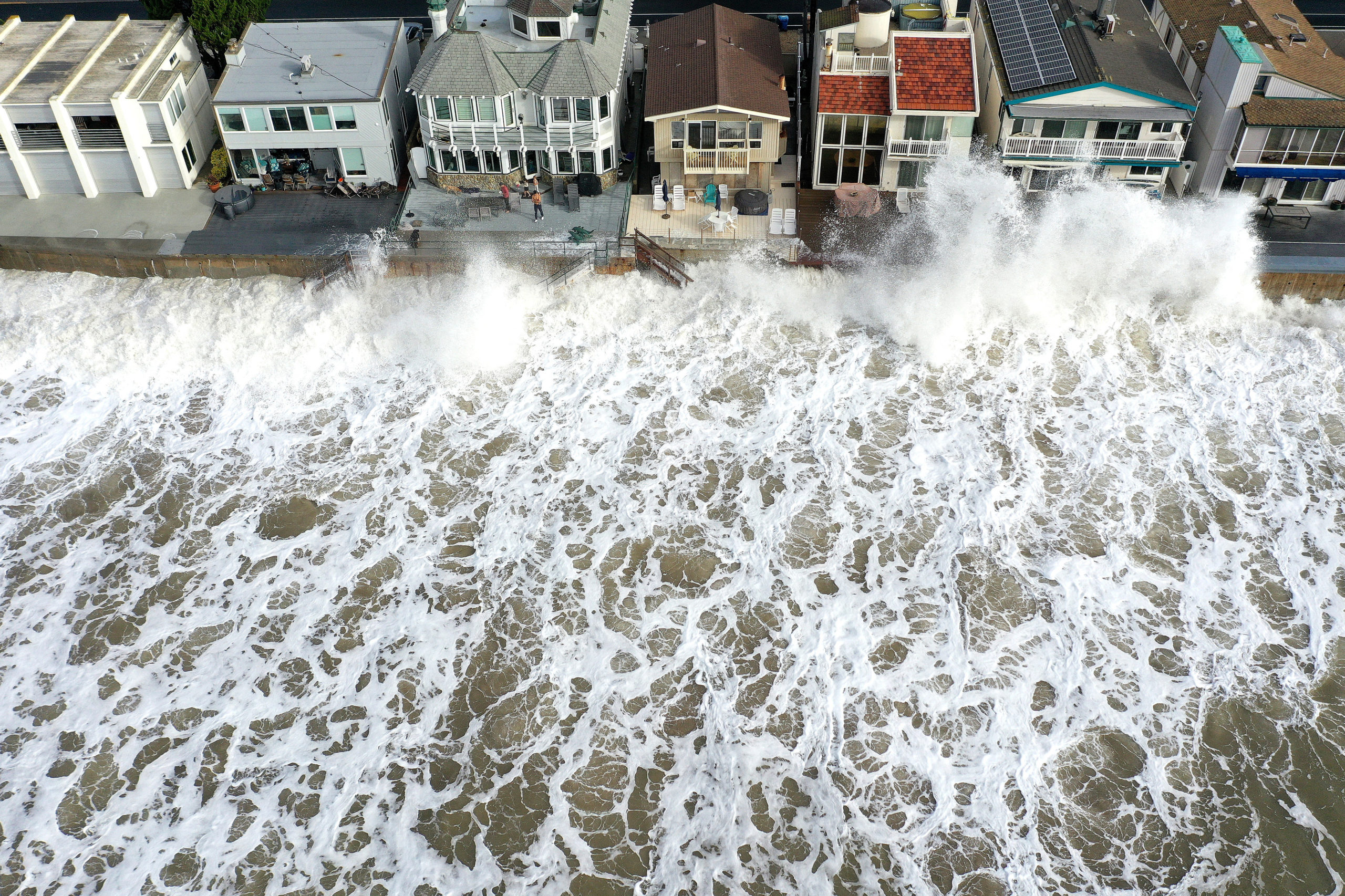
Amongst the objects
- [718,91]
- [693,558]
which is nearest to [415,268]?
[718,91]

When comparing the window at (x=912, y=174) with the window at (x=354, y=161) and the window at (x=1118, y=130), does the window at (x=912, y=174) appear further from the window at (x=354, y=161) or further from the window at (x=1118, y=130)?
the window at (x=354, y=161)

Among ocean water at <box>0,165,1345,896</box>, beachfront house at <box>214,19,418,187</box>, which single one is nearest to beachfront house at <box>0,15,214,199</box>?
beachfront house at <box>214,19,418,187</box>

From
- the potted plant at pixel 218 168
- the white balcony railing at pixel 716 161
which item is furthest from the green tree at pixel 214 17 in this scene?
the white balcony railing at pixel 716 161

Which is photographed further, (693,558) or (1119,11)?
(1119,11)

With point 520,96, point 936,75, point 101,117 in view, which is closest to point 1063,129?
point 936,75

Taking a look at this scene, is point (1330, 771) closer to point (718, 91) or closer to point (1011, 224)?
point (1011, 224)

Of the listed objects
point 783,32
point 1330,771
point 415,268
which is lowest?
point 1330,771
